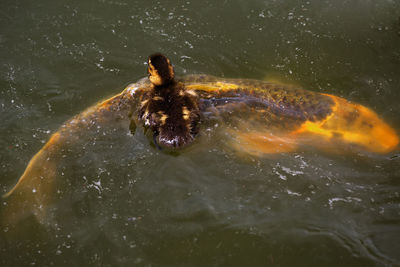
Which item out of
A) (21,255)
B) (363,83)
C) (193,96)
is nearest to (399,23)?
(363,83)

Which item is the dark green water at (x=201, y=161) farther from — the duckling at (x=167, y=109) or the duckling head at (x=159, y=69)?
the duckling head at (x=159, y=69)

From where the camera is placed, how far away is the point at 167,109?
11.9 ft

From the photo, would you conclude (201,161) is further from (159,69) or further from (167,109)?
(159,69)

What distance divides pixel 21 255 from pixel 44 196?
0.58m

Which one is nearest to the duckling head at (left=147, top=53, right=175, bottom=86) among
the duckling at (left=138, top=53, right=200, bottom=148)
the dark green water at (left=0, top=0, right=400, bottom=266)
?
the duckling at (left=138, top=53, right=200, bottom=148)

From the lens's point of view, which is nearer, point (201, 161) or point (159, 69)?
point (201, 161)

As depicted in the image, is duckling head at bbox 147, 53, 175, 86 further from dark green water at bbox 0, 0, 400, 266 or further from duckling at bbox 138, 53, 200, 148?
dark green water at bbox 0, 0, 400, 266

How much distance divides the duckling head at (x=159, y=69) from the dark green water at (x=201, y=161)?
668mm

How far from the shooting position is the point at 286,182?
11.2 ft

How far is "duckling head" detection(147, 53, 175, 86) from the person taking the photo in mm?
3727

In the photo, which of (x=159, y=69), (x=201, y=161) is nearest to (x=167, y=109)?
(x=159, y=69)

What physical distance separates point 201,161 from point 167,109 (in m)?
0.62

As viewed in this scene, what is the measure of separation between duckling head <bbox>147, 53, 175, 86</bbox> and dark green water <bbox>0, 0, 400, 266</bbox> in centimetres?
67

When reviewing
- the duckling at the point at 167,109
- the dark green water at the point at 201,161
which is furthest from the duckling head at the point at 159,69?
the dark green water at the point at 201,161
